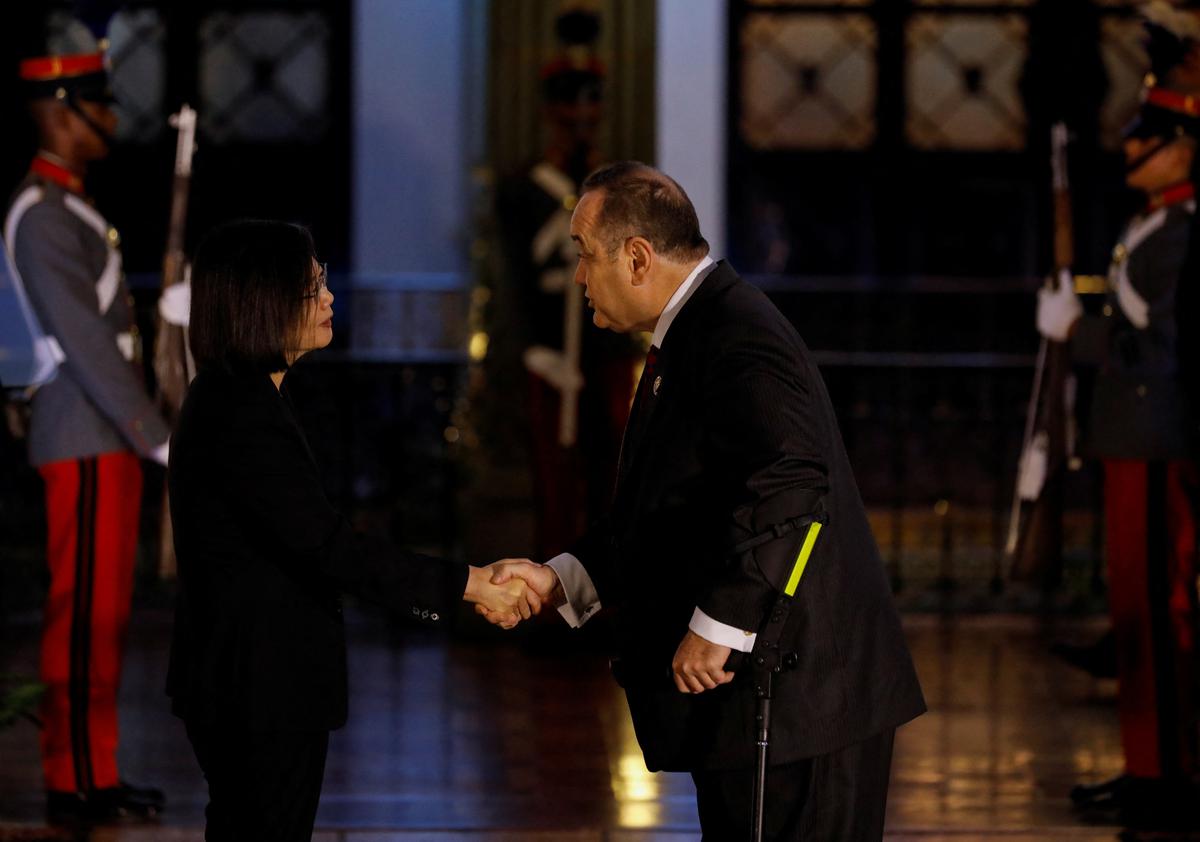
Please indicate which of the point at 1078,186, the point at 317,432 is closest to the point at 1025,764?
the point at 317,432

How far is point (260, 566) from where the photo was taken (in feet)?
11.0

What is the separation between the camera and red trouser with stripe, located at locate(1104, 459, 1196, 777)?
516 centimetres

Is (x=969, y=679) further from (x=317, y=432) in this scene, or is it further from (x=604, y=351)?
(x=317, y=432)

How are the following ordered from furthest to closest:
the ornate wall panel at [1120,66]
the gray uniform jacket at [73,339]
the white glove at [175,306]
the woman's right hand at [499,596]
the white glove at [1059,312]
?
the ornate wall panel at [1120,66] < the white glove at [1059,312] < the white glove at [175,306] < the gray uniform jacket at [73,339] < the woman's right hand at [499,596]

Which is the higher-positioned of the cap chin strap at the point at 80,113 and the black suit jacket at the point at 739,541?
the cap chin strap at the point at 80,113

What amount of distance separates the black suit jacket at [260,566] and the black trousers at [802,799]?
60cm

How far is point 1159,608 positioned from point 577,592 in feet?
7.26

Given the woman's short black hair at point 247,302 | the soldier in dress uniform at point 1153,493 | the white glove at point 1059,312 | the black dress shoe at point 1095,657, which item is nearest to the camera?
the woman's short black hair at point 247,302

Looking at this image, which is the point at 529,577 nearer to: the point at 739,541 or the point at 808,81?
the point at 739,541

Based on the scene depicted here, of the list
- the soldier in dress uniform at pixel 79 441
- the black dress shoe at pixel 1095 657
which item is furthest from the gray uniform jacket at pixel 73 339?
the black dress shoe at pixel 1095 657

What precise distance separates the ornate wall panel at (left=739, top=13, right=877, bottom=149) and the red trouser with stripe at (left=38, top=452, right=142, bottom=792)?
6.16m

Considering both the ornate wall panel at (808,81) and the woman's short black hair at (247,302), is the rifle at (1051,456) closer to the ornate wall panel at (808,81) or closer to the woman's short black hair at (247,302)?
the woman's short black hair at (247,302)

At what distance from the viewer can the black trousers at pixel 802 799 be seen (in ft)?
10.8

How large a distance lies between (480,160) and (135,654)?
2.42m
